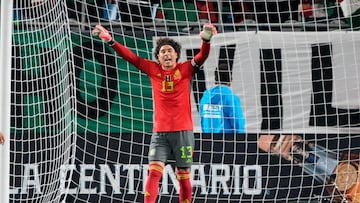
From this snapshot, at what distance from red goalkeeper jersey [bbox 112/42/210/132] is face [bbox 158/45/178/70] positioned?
48 millimetres

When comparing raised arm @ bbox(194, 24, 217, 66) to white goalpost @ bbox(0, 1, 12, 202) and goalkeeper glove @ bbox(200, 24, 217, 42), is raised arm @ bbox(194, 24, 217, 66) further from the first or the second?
white goalpost @ bbox(0, 1, 12, 202)

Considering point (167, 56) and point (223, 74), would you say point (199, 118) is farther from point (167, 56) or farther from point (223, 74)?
point (167, 56)

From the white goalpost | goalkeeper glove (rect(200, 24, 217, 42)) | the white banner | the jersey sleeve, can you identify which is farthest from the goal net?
the white goalpost

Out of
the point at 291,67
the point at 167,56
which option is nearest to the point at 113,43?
the point at 167,56

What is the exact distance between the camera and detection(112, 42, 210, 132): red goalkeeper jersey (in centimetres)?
713

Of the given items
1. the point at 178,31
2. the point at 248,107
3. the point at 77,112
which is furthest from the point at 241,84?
the point at 77,112

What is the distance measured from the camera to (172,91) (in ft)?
23.5

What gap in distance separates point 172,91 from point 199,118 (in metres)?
1.99

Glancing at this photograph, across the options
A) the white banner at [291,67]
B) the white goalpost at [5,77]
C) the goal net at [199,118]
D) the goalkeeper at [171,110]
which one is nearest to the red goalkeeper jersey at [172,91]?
the goalkeeper at [171,110]

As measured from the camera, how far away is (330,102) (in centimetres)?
927

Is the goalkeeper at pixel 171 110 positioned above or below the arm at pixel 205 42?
below

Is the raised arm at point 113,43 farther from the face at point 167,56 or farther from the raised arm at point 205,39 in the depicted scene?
the raised arm at point 205,39

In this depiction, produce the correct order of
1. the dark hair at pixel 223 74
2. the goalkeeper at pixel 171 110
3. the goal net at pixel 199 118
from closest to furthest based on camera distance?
the goalkeeper at pixel 171 110, the goal net at pixel 199 118, the dark hair at pixel 223 74

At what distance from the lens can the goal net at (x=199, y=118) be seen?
28.5ft
